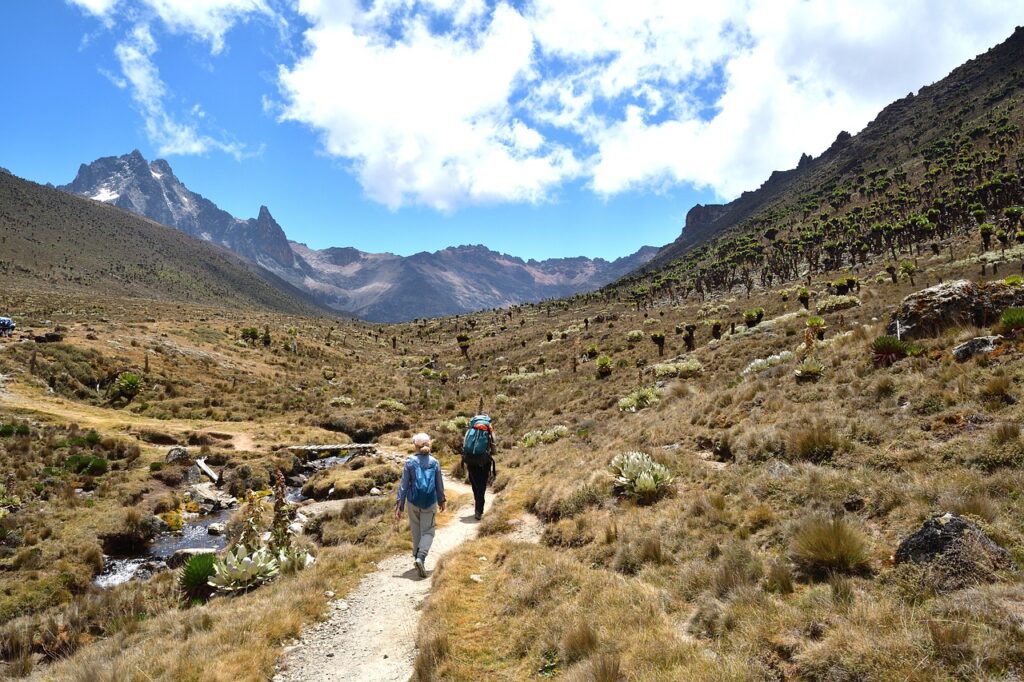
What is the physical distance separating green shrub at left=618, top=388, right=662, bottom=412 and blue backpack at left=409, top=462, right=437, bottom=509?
12.0 m

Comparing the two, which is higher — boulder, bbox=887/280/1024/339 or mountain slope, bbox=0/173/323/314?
mountain slope, bbox=0/173/323/314

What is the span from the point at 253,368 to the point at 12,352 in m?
15.2

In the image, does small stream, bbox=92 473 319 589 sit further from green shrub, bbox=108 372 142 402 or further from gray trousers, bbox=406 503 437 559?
green shrub, bbox=108 372 142 402

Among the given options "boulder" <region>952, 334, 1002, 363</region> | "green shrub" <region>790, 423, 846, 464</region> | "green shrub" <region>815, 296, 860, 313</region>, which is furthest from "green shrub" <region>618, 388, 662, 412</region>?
"green shrub" <region>815, 296, 860, 313</region>

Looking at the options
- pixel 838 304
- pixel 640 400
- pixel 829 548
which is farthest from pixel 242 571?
pixel 838 304

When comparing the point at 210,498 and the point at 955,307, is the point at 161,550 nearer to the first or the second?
the point at 210,498

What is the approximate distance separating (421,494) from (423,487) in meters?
0.13

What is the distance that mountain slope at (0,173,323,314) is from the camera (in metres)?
110

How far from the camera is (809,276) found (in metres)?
55.7

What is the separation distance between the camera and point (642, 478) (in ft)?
32.3

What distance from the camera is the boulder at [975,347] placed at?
33.7ft

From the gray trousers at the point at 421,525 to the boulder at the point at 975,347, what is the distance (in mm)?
11681

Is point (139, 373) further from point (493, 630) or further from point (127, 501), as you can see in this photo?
point (493, 630)

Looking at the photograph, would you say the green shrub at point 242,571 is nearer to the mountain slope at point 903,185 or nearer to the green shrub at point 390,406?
the green shrub at point 390,406
